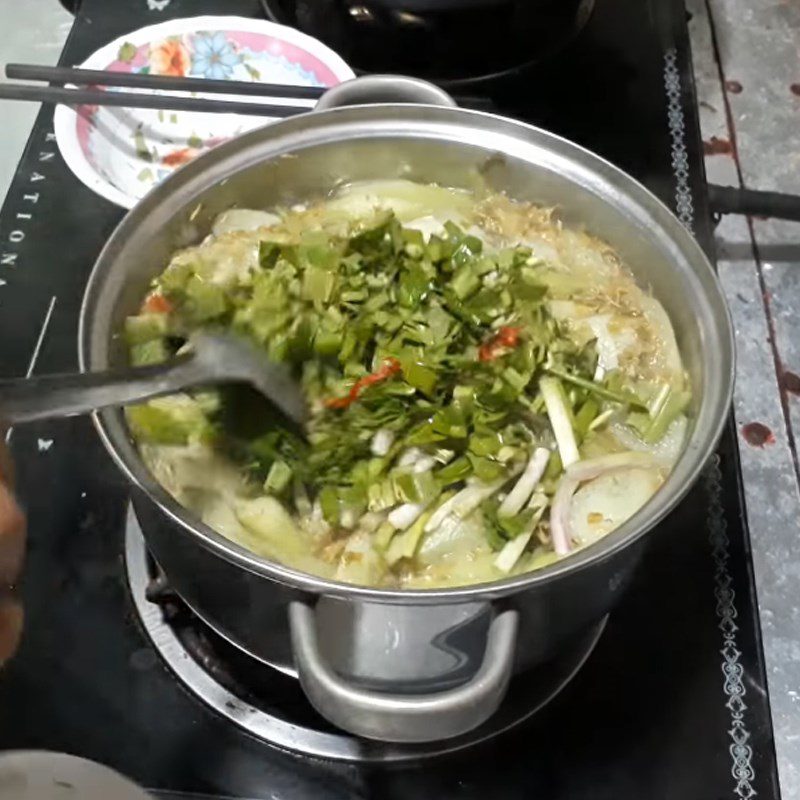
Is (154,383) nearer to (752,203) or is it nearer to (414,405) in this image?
(414,405)

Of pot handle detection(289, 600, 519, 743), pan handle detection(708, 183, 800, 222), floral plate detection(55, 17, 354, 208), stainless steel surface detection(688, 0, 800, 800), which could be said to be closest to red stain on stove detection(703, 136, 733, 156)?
stainless steel surface detection(688, 0, 800, 800)

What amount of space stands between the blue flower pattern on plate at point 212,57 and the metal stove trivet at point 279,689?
614mm

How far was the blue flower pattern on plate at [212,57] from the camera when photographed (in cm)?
121

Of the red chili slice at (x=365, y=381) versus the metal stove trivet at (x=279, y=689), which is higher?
the red chili slice at (x=365, y=381)

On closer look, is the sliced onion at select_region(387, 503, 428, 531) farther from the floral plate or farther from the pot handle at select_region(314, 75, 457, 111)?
the floral plate

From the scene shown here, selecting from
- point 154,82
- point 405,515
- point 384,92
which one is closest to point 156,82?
point 154,82

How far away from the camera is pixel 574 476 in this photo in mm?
780

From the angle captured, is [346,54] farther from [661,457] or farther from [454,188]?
[661,457]

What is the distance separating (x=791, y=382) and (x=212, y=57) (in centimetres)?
76

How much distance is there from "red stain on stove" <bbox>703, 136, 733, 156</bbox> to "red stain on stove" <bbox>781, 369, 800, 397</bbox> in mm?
330

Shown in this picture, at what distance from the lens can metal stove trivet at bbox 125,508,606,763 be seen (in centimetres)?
79

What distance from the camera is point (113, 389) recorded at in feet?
2.05

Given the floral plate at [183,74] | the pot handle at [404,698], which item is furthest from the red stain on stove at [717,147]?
the pot handle at [404,698]

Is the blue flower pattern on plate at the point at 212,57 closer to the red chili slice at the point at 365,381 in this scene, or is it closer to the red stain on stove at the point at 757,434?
the red chili slice at the point at 365,381
